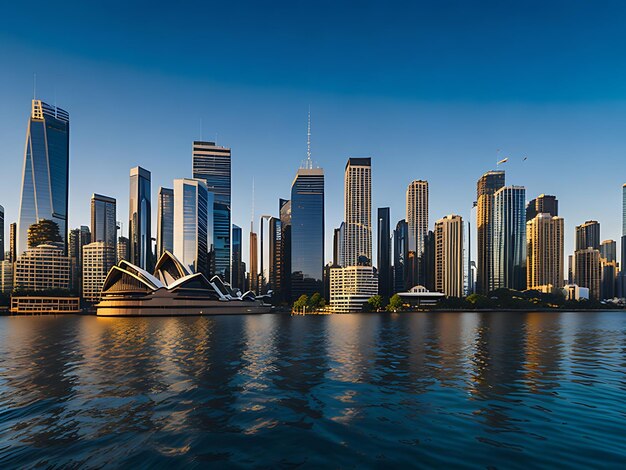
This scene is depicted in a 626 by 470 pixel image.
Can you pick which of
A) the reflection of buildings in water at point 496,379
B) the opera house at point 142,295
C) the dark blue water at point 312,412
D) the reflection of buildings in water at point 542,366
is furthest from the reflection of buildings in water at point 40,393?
the opera house at point 142,295

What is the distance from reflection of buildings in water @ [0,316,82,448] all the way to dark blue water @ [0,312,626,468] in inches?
4.7

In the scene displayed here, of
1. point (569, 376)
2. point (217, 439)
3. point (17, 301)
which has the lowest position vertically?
point (17, 301)

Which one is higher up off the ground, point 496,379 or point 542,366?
point 496,379

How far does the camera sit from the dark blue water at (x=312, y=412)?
16.2 metres

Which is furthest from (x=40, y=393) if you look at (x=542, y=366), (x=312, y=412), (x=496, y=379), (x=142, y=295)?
(x=142, y=295)

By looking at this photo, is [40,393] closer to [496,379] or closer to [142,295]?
[496,379]

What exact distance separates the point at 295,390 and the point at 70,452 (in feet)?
50.5

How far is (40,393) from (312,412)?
21.1 meters

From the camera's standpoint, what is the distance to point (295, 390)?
28125 millimetres

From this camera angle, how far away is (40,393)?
26.9m

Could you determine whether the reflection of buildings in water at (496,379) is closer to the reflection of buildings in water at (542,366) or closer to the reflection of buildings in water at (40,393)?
the reflection of buildings in water at (542,366)

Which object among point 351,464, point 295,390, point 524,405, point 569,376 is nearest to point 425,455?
point 351,464

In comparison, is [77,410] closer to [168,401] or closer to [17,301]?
[168,401]

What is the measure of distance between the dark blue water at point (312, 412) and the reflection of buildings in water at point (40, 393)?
12 centimetres
